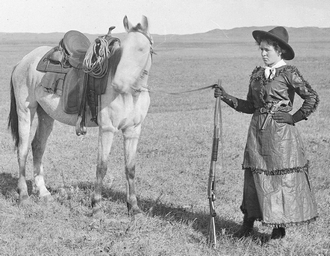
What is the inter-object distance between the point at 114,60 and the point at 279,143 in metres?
2.12

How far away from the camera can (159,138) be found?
385 inches

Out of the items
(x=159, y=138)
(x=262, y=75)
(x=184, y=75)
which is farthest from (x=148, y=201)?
(x=184, y=75)

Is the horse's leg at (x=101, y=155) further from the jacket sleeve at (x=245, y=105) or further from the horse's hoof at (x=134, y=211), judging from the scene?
the jacket sleeve at (x=245, y=105)

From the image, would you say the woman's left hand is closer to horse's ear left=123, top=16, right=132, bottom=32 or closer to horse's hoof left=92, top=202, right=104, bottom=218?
horse's ear left=123, top=16, right=132, bottom=32

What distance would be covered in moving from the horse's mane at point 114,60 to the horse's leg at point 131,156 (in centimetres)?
75

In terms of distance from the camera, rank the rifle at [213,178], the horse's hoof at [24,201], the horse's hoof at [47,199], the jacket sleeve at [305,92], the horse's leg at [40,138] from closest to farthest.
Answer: the jacket sleeve at [305,92]
the rifle at [213,178]
the horse's hoof at [24,201]
the horse's hoof at [47,199]
the horse's leg at [40,138]

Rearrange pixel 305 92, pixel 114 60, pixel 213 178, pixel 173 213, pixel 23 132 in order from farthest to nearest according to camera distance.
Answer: pixel 23 132
pixel 173 213
pixel 114 60
pixel 213 178
pixel 305 92

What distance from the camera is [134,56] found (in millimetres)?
4648

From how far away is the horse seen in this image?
4695mm

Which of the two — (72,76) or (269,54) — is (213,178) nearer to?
(269,54)

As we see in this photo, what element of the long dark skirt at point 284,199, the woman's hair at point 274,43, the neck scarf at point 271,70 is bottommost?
the long dark skirt at point 284,199

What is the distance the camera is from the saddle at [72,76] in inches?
207

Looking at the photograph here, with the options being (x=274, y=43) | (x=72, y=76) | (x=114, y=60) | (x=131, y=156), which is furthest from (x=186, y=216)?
(x=274, y=43)

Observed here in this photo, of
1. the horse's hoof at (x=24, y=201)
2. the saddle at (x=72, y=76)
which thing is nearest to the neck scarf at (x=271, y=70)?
the saddle at (x=72, y=76)
